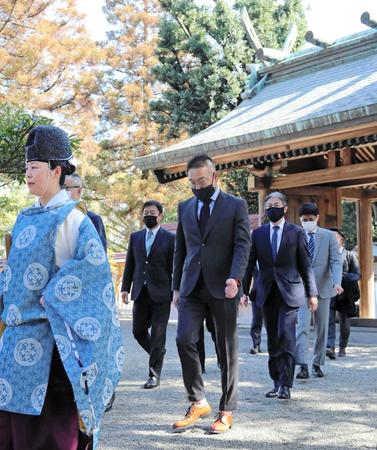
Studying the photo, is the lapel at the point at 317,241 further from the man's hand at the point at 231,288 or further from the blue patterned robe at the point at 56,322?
the blue patterned robe at the point at 56,322

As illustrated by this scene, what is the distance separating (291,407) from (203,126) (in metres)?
16.2

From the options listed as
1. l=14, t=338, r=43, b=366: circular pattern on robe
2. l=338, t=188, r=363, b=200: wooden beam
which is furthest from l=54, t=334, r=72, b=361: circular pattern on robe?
l=338, t=188, r=363, b=200: wooden beam

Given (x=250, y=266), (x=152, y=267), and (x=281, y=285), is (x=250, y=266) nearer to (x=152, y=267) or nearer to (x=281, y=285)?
(x=281, y=285)

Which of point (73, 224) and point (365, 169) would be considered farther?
point (365, 169)

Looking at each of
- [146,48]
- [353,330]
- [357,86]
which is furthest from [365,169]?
[146,48]

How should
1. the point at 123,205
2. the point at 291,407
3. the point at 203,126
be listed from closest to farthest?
1. the point at 291,407
2. the point at 203,126
3. the point at 123,205

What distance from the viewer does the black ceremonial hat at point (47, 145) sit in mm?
2998

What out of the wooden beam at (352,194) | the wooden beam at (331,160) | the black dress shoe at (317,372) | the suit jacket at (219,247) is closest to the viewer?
the suit jacket at (219,247)

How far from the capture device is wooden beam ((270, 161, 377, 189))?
12.1 metres

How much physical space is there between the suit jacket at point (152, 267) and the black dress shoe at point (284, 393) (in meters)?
1.45

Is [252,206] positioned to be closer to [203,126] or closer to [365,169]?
[203,126]

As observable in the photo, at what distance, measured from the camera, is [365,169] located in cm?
1209

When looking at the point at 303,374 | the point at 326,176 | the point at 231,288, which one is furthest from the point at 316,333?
the point at 326,176

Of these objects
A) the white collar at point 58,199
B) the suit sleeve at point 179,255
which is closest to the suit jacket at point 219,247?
the suit sleeve at point 179,255
